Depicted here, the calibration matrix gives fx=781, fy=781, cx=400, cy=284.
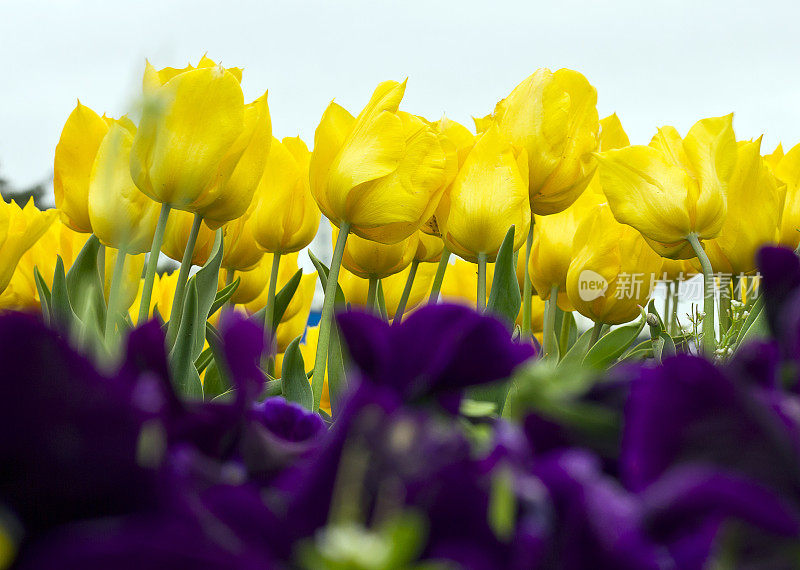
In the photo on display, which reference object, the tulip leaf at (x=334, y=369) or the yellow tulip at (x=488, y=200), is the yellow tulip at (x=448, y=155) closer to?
the yellow tulip at (x=488, y=200)

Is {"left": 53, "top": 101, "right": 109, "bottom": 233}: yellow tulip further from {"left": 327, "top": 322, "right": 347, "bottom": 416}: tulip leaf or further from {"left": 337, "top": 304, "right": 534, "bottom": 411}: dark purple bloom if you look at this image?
{"left": 337, "top": 304, "right": 534, "bottom": 411}: dark purple bloom

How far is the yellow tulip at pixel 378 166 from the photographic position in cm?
62

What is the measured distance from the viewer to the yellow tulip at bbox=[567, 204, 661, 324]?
78 centimetres

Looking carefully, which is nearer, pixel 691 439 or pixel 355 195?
pixel 691 439

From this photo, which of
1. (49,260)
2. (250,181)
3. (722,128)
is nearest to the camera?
(250,181)

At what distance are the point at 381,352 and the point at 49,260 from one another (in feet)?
2.62

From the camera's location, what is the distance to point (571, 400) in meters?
0.14

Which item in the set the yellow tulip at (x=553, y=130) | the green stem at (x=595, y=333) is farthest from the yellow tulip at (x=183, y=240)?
the green stem at (x=595, y=333)

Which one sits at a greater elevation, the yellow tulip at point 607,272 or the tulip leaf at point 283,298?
the yellow tulip at point 607,272

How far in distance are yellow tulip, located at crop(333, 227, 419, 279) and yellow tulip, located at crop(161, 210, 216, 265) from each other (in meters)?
0.14

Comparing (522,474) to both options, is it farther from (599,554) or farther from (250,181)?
(250,181)

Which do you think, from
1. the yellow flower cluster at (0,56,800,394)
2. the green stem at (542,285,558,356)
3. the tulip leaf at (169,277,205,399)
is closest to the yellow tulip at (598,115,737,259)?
the yellow flower cluster at (0,56,800,394)

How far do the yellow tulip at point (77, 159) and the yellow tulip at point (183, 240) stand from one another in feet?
0.25

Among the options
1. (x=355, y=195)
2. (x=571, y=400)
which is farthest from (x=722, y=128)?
(x=571, y=400)
